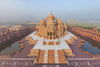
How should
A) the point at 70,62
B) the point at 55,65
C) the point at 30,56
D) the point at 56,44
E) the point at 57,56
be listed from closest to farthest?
the point at 55,65
the point at 70,62
the point at 57,56
the point at 30,56
the point at 56,44

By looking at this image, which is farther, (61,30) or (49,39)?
(61,30)

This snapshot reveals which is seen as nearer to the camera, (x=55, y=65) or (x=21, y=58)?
(x=55, y=65)

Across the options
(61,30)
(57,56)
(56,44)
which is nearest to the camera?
(57,56)

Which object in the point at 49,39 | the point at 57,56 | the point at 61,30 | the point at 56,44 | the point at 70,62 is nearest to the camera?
the point at 70,62

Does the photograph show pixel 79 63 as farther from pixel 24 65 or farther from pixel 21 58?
pixel 21 58

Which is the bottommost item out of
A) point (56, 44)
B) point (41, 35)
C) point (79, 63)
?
point (79, 63)

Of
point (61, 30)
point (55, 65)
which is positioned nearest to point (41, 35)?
point (61, 30)

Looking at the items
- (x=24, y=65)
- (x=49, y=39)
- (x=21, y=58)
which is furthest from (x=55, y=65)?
(x=49, y=39)

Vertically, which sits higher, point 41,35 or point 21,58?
point 41,35

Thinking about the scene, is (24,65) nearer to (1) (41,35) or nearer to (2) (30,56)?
(2) (30,56)
